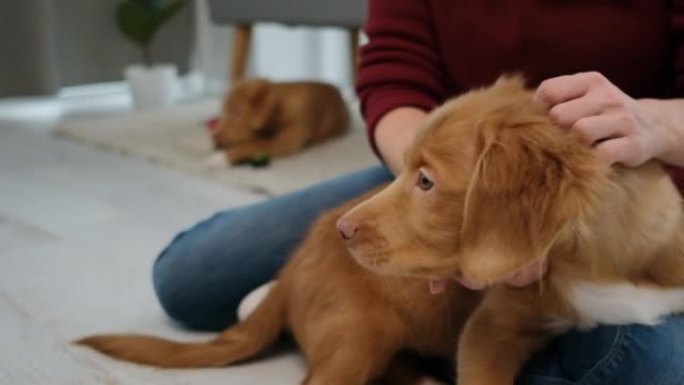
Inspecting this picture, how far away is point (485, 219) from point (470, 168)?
2.6 inches

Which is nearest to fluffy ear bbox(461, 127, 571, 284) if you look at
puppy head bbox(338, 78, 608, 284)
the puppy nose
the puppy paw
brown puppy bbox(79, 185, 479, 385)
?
puppy head bbox(338, 78, 608, 284)

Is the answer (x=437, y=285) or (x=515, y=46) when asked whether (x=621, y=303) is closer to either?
(x=437, y=285)

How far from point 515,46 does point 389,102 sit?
8.7 inches

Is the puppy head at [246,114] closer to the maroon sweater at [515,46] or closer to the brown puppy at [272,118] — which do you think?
the brown puppy at [272,118]

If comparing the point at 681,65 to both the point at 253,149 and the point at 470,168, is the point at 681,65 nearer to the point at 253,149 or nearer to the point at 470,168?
the point at 470,168

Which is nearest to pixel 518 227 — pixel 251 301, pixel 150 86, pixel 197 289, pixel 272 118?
pixel 251 301

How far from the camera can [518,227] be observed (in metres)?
0.91

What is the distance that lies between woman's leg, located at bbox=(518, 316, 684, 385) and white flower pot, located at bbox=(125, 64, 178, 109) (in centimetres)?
362

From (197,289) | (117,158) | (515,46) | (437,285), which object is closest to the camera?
(437,285)

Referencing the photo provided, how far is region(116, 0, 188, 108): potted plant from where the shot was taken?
4.44 m

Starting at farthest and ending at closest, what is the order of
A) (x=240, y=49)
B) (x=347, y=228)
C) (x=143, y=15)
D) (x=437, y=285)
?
(x=143, y=15) → (x=240, y=49) → (x=437, y=285) → (x=347, y=228)

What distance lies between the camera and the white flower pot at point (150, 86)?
4461mm

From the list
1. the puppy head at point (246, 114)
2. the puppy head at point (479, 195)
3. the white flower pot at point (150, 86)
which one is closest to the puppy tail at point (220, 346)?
the puppy head at point (479, 195)

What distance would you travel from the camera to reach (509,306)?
110 cm
